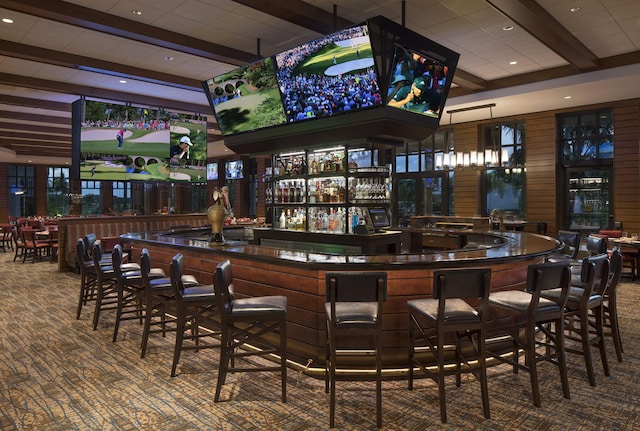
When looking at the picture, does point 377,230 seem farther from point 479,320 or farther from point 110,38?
point 110,38

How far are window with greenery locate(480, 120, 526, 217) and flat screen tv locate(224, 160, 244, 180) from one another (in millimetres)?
10440

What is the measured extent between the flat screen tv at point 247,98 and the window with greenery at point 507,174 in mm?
7220

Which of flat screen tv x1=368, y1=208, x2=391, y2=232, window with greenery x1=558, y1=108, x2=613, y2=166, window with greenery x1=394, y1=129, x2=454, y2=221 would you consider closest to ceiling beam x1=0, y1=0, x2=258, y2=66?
flat screen tv x1=368, y1=208, x2=391, y2=232

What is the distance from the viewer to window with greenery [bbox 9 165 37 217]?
882 inches

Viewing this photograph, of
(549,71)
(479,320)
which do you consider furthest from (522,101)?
(479,320)

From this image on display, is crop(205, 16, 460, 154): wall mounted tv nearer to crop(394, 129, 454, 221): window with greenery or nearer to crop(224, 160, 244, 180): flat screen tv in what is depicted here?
crop(394, 129, 454, 221): window with greenery

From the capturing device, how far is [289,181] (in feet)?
24.1

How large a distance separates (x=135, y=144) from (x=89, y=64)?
2.11 meters

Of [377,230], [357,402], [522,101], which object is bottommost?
[357,402]

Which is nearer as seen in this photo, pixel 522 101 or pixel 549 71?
pixel 549 71

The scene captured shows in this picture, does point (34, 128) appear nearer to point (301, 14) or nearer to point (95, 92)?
point (95, 92)

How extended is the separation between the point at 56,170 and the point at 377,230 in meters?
22.4

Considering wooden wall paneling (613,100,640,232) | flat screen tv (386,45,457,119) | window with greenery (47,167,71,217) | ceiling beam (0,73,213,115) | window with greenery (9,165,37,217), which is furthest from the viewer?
window with greenery (47,167,71,217)

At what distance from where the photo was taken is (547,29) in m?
6.18
